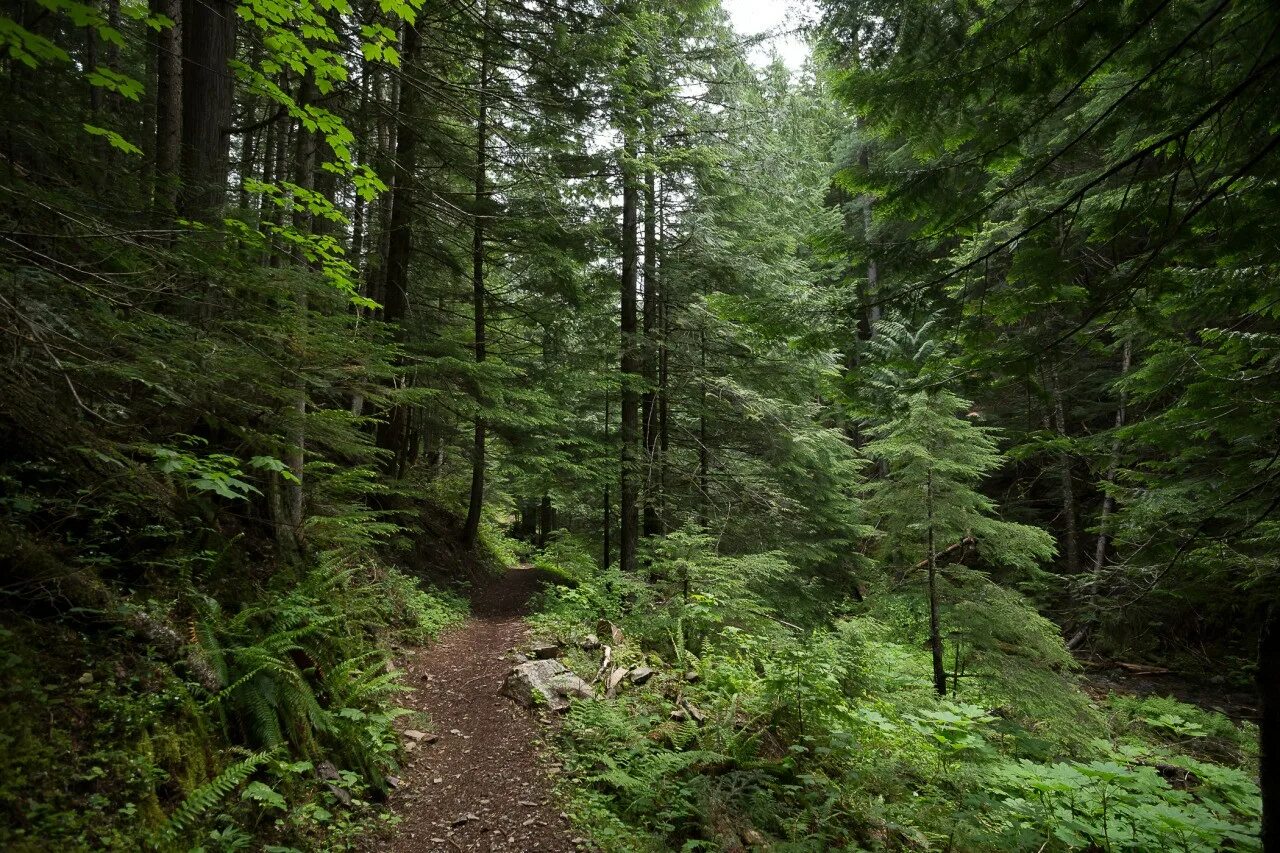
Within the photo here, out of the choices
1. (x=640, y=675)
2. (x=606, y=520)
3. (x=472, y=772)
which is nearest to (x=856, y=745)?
(x=640, y=675)

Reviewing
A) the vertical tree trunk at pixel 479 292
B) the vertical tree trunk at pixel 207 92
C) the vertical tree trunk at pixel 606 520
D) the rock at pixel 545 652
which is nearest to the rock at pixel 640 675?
the rock at pixel 545 652

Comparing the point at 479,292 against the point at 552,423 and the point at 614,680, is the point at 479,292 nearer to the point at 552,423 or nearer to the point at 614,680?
the point at 552,423

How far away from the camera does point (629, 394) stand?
12367 mm

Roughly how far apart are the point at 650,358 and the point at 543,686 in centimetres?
790

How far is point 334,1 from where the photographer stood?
3738mm

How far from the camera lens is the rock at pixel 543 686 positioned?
20.6ft

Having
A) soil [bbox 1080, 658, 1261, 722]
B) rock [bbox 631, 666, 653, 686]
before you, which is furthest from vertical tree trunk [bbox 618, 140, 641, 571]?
soil [bbox 1080, 658, 1261, 722]

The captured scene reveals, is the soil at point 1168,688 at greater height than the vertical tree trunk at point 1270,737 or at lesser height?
lesser

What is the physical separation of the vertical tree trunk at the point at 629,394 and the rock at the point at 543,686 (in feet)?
17.2

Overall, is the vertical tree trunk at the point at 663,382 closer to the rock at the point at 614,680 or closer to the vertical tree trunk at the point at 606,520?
the vertical tree trunk at the point at 606,520

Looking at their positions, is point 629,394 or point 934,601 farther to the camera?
point 629,394

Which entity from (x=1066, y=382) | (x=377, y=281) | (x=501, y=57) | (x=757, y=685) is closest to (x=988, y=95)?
(x=757, y=685)

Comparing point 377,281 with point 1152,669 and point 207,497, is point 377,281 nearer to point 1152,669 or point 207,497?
point 207,497

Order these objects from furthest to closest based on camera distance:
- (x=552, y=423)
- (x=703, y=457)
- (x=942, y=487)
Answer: (x=703, y=457) < (x=552, y=423) < (x=942, y=487)
